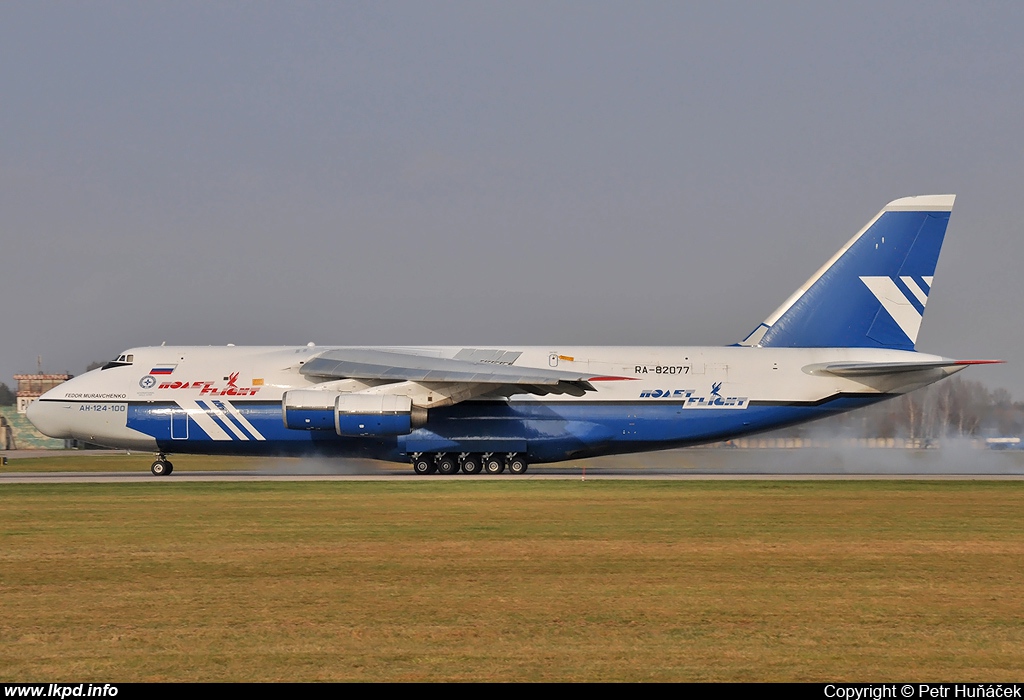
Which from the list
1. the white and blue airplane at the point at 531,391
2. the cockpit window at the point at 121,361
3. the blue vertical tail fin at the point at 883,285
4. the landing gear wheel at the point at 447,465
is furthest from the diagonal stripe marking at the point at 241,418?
the blue vertical tail fin at the point at 883,285

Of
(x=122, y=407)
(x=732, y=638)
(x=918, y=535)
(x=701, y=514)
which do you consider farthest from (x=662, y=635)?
(x=122, y=407)

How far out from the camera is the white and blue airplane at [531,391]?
104ft

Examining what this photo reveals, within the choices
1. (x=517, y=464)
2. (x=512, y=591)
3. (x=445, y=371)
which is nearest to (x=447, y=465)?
(x=517, y=464)

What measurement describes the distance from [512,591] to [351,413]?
18701 mm

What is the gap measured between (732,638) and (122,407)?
87.1 ft

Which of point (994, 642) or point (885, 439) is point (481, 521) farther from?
point (885, 439)

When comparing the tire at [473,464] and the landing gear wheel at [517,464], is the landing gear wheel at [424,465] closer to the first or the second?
the tire at [473,464]

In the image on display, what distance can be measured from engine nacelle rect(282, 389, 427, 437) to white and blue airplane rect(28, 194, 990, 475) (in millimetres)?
484

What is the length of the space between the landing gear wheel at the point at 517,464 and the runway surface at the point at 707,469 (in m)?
0.32

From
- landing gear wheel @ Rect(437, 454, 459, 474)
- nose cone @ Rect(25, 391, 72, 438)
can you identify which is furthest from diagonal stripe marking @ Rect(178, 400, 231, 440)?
landing gear wheel @ Rect(437, 454, 459, 474)

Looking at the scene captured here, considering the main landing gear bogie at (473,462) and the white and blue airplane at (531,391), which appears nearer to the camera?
the white and blue airplane at (531,391)

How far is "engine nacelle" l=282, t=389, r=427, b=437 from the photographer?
29.9 metres

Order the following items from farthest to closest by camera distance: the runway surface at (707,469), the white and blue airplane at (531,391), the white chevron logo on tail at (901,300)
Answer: the white chevron logo on tail at (901,300), the white and blue airplane at (531,391), the runway surface at (707,469)
